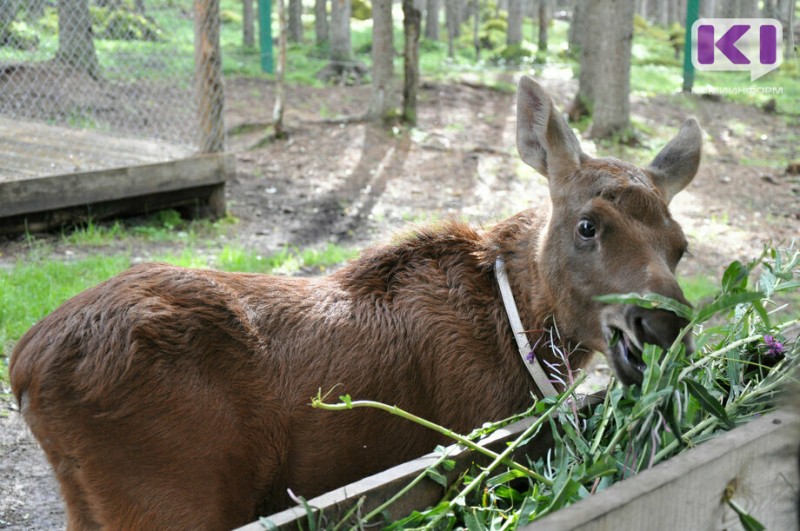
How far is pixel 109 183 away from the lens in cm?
867

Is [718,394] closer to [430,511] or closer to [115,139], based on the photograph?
[430,511]

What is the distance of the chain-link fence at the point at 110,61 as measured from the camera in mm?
9086

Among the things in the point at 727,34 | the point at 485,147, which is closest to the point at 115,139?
the point at 485,147

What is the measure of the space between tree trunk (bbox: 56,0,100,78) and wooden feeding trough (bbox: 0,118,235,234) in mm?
1123

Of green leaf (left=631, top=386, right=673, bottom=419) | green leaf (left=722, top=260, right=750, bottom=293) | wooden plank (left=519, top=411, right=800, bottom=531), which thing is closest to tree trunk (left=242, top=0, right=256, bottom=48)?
green leaf (left=722, top=260, right=750, bottom=293)

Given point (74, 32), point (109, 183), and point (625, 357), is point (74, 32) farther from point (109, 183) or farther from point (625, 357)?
point (625, 357)

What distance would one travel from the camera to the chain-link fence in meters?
9.09

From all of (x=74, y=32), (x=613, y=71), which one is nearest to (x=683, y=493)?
(x=74, y=32)

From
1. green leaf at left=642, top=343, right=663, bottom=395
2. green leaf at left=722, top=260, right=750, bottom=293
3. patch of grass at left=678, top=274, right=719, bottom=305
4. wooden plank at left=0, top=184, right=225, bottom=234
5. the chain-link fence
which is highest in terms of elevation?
the chain-link fence

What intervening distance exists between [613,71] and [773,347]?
12.0 m

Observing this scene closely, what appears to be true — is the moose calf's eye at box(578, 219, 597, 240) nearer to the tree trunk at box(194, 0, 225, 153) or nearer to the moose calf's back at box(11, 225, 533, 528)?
the moose calf's back at box(11, 225, 533, 528)

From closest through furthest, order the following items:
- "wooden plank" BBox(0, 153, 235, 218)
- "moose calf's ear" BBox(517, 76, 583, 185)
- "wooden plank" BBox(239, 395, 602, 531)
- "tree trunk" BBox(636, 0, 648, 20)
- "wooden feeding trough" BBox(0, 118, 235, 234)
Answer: "wooden plank" BBox(239, 395, 602, 531)
"moose calf's ear" BBox(517, 76, 583, 185)
"wooden plank" BBox(0, 153, 235, 218)
"wooden feeding trough" BBox(0, 118, 235, 234)
"tree trunk" BBox(636, 0, 648, 20)

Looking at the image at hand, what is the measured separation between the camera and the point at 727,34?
15.0m

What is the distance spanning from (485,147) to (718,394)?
1123 cm
